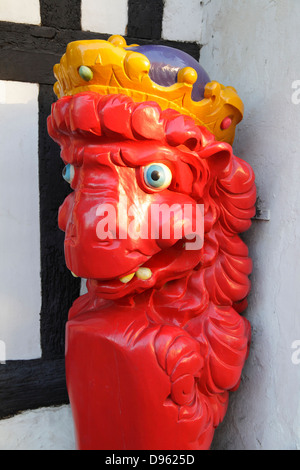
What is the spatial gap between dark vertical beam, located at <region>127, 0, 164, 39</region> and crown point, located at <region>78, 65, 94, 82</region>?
0.71 m

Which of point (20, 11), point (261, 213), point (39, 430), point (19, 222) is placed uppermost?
point (20, 11)

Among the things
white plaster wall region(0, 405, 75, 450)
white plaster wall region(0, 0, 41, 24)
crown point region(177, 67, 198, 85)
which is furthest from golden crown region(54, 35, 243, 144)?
white plaster wall region(0, 405, 75, 450)

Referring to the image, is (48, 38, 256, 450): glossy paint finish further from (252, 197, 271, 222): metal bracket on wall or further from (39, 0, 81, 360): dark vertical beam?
(39, 0, 81, 360): dark vertical beam

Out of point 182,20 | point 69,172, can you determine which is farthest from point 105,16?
point 69,172

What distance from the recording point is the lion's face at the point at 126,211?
866mm

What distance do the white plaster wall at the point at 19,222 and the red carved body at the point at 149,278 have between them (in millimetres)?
416

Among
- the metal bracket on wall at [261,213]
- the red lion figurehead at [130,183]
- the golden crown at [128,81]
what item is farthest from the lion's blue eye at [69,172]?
the metal bracket on wall at [261,213]

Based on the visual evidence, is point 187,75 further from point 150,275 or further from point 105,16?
point 105,16

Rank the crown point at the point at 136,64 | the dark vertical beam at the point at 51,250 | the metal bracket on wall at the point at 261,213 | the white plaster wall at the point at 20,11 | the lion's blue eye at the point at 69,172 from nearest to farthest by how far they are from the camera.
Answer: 1. the crown point at the point at 136,64
2. the lion's blue eye at the point at 69,172
3. the metal bracket on wall at the point at 261,213
4. the white plaster wall at the point at 20,11
5. the dark vertical beam at the point at 51,250

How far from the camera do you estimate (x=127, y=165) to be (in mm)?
888

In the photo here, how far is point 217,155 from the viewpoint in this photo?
99cm

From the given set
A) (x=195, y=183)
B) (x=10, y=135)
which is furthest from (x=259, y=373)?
(x=10, y=135)

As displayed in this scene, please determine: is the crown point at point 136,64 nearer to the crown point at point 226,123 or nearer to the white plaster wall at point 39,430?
the crown point at point 226,123

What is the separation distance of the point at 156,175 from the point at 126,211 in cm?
12
